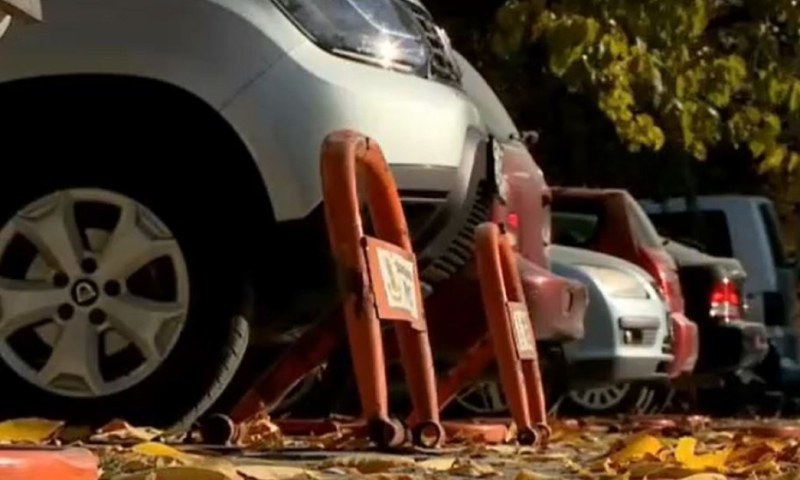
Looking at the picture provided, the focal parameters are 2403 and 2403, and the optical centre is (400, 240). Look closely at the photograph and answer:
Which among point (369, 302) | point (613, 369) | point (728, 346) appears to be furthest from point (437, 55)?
point (728, 346)

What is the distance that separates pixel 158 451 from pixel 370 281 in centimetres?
77

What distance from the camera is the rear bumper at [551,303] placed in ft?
28.2

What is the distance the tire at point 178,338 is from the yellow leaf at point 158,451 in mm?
1032

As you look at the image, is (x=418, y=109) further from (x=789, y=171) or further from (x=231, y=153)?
(x=789, y=171)

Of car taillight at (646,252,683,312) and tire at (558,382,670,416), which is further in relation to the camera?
tire at (558,382,670,416)

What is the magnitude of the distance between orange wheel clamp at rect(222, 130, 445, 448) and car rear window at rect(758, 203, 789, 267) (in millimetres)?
12345

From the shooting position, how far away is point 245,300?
24.0 ft

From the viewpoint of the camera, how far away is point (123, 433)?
6758mm

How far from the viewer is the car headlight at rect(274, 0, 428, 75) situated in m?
7.32

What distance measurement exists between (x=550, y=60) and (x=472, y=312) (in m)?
6.85

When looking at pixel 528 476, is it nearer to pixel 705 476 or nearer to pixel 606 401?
pixel 705 476

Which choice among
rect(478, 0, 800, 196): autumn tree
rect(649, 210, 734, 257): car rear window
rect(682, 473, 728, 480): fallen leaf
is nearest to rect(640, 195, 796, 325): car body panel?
rect(649, 210, 734, 257): car rear window

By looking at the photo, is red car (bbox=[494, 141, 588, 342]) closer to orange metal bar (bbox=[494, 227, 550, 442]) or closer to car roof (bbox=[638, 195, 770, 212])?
orange metal bar (bbox=[494, 227, 550, 442])

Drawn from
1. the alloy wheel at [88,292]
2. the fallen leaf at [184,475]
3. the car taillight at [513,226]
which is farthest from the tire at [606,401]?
the fallen leaf at [184,475]
